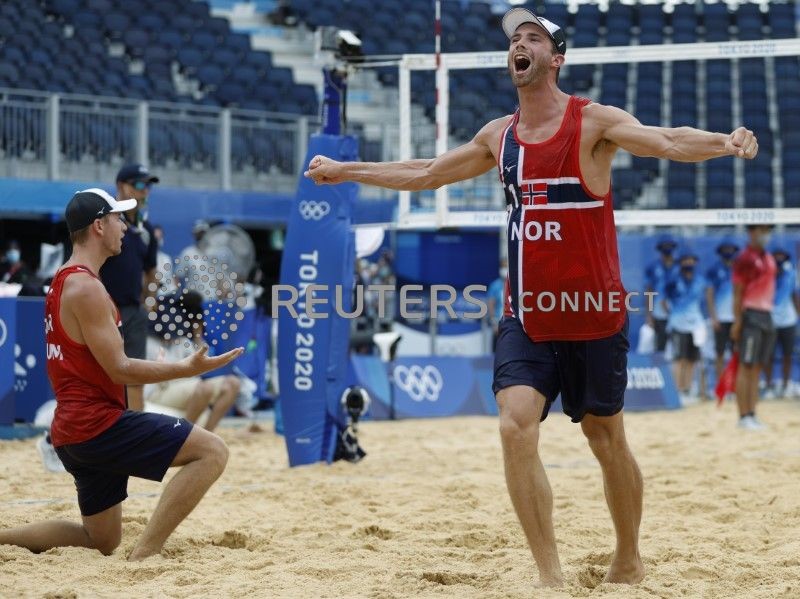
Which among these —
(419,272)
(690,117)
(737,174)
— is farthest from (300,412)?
(419,272)

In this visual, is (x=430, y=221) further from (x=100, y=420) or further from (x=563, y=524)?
(x=100, y=420)

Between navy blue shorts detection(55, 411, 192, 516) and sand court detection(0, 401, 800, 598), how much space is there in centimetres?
26

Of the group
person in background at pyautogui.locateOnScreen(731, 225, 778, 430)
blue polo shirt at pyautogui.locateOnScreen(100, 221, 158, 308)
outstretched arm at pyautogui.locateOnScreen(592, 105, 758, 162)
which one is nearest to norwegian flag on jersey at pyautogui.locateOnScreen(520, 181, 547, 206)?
outstretched arm at pyautogui.locateOnScreen(592, 105, 758, 162)

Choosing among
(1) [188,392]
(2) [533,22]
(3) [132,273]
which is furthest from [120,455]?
(1) [188,392]

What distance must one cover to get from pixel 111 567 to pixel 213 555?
18.5 inches

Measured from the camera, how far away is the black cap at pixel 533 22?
4.34 metres

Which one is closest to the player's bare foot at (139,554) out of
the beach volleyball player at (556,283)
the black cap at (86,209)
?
the black cap at (86,209)

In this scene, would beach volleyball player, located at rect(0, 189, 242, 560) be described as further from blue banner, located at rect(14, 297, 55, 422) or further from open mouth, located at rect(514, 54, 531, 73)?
blue banner, located at rect(14, 297, 55, 422)

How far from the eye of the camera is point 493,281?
17172 mm

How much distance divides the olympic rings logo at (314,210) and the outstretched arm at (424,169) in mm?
3036

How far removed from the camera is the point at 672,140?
13.3 feet

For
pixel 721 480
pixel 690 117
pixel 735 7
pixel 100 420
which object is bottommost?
pixel 721 480

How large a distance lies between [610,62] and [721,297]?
7.91 meters

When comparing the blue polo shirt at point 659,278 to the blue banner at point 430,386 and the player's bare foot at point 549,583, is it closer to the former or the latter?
the blue banner at point 430,386
